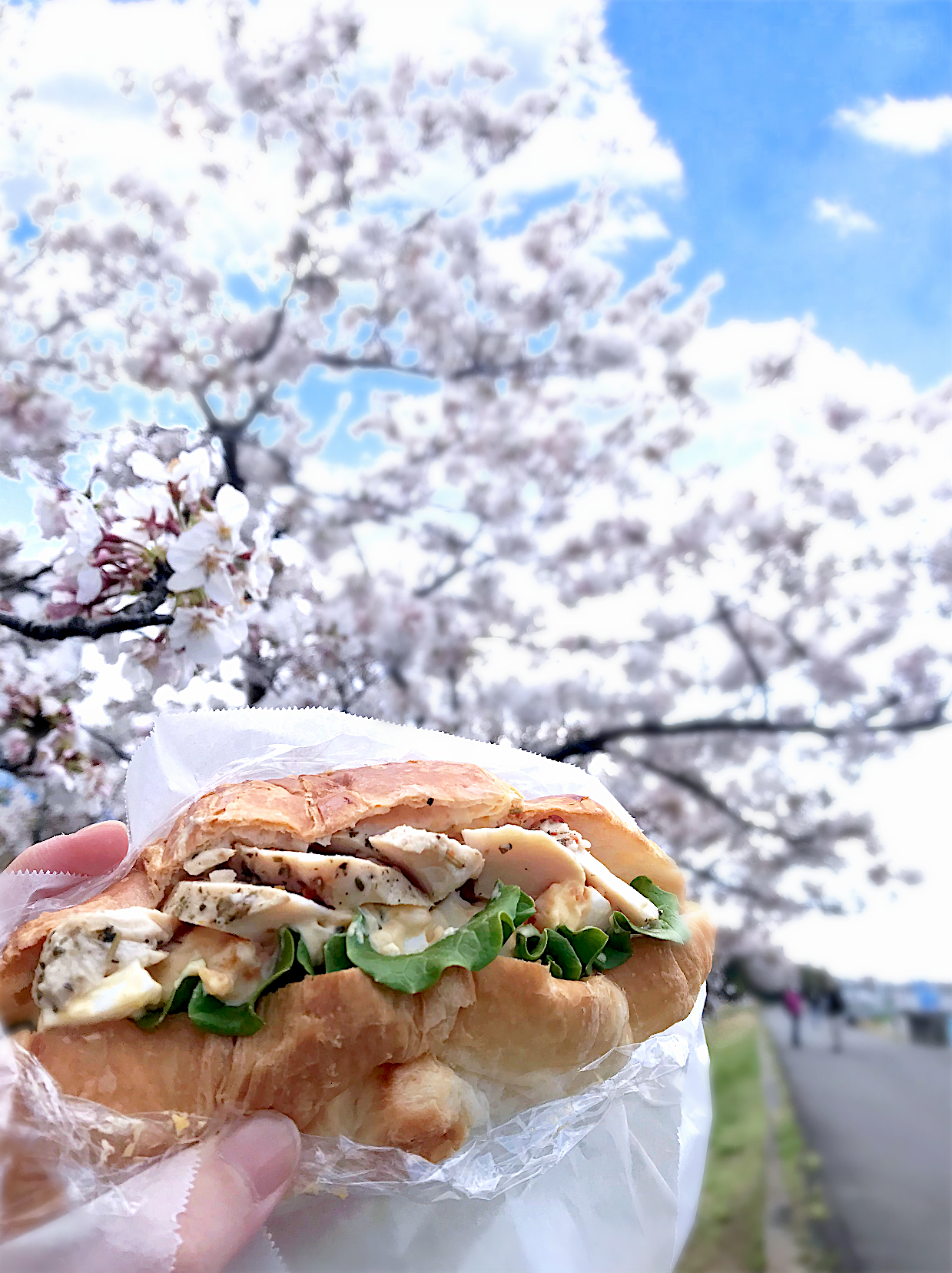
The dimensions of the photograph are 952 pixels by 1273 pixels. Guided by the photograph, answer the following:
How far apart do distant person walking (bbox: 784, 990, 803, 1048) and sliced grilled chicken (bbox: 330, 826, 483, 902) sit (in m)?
7.32

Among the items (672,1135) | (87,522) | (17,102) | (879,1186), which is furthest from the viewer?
(879,1186)

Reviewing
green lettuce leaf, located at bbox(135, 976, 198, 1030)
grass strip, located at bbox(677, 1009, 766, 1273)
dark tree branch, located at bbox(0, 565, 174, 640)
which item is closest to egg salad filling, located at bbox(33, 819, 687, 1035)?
green lettuce leaf, located at bbox(135, 976, 198, 1030)

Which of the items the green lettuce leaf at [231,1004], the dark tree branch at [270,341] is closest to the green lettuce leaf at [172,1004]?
the green lettuce leaf at [231,1004]

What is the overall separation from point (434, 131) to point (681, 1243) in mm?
6197

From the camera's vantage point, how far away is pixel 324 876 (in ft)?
3.76

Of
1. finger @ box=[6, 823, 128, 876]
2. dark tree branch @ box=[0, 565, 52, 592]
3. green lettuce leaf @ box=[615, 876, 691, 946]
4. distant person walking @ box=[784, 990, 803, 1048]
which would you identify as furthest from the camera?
distant person walking @ box=[784, 990, 803, 1048]

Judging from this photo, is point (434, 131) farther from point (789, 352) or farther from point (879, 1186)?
point (879, 1186)

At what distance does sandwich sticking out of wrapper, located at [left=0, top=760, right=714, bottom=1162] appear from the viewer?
1.08 metres

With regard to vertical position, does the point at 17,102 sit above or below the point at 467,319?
above

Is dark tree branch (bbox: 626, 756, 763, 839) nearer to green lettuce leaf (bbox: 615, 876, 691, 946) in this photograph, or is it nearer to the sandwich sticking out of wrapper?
green lettuce leaf (bbox: 615, 876, 691, 946)

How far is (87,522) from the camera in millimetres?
1912

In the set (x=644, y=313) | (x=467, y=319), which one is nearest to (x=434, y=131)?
(x=467, y=319)

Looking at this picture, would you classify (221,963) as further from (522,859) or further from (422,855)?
(522,859)

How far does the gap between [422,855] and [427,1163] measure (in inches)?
14.4
